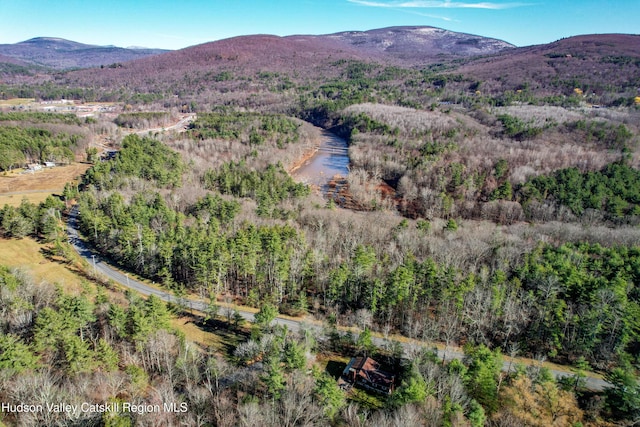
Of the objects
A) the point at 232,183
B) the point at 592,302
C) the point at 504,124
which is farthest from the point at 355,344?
the point at 504,124

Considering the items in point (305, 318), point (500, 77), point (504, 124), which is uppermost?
point (500, 77)

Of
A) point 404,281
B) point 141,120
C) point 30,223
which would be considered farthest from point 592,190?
point 141,120

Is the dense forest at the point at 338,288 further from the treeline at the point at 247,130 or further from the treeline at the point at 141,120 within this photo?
the treeline at the point at 141,120

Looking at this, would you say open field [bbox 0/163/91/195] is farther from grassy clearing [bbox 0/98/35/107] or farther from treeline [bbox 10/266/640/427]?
grassy clearing [bbox 0/98/35/107]

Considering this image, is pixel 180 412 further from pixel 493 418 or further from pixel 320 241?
pixel 320 241

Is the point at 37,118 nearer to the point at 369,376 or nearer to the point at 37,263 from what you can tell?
the point at 37,263

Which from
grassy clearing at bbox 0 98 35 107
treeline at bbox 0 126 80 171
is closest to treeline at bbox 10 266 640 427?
treeline at bbox 0 126 80 171

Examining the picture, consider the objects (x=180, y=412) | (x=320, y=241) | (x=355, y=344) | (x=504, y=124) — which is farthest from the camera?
(x=504, y=124)
